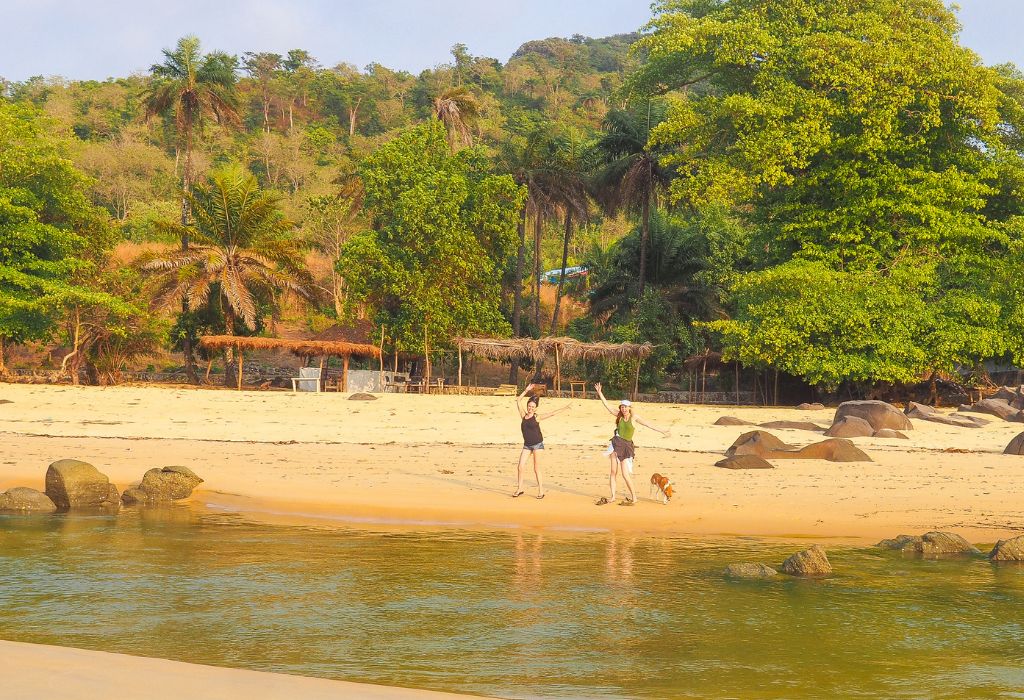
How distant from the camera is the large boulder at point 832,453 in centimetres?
1639

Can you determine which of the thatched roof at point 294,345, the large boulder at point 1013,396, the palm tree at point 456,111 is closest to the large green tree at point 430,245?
the thatched roof at point 294,345

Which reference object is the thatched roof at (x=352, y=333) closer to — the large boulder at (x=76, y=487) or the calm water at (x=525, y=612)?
the large boulder at (x=76, y=487)

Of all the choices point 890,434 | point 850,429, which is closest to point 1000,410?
point 890,434

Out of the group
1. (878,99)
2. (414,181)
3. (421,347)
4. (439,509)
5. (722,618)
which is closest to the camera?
(722,618)

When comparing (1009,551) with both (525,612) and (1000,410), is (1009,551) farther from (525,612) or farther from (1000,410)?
(1000,410)

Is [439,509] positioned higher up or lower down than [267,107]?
lower down

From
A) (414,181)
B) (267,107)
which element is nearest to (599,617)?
(414,181)

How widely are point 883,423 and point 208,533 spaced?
14.1 meters

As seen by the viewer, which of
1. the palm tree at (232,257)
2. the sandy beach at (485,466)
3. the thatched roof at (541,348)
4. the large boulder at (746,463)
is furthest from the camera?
the palm tree at (232,257)

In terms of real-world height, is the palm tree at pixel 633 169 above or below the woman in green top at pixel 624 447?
above

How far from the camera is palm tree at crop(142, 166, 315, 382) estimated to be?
113 feet

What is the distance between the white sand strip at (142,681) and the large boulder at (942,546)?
7.00 meters

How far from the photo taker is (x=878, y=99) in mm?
28828

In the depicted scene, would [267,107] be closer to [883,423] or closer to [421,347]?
[421,347]
